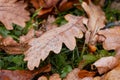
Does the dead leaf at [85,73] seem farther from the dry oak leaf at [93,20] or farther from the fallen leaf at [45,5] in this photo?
the fallen leaf at [45,5]

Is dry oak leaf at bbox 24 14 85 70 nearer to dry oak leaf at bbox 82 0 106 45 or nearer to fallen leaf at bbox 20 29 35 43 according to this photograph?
dry oak leaf at bbox 82 0 106 45

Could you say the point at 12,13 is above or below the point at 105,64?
above

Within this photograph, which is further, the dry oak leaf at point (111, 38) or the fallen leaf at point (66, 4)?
the fallen leaf at point (66, 4)

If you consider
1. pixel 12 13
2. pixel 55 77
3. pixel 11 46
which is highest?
pixel 12 13

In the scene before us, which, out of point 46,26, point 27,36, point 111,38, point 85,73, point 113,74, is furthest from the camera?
point 46,26

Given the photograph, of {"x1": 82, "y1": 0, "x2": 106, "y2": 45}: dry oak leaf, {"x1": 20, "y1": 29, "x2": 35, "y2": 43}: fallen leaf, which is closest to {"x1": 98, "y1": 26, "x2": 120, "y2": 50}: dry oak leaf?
{"x1": 82, "y1": 0, "x2": 106, "y2": 45}: dry oak leaf

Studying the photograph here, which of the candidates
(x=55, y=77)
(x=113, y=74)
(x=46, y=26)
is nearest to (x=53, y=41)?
(x=55, y=77)

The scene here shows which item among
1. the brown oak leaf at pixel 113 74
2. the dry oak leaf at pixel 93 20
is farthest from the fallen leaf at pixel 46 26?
the brown oak leaf at pixel 113 74

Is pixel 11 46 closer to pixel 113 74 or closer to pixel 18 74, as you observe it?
pixel 18 74
